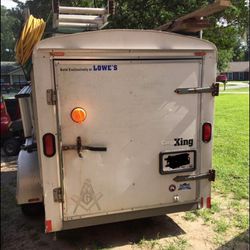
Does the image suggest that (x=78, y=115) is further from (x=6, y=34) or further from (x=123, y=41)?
(x=6, y=34)

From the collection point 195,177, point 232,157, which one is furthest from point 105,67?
point 232,157

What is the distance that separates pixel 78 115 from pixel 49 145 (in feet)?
1.40

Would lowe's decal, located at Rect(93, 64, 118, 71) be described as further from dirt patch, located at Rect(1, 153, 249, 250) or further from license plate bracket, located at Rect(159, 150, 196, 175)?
dirt patch, located at Rect(1, 153, 249, 250)

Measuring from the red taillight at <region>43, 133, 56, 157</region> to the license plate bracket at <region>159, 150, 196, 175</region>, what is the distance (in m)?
1.17

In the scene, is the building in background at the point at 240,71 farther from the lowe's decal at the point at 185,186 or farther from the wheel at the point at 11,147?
the lowe's decal at the point at 185,186

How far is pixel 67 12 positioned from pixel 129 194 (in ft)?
8.38

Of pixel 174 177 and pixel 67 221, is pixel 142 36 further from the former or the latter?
pixel 67 221

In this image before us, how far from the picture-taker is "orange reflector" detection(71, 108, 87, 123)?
12.6ft

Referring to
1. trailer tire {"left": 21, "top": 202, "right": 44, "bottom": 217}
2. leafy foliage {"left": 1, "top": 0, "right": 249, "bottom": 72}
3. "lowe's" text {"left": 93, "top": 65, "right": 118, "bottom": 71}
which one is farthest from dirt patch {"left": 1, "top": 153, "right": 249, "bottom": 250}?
leafy foliage {"left": 1, "top": 0, "right": 249, "bottom": 72}

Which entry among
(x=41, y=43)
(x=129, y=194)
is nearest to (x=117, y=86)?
(x=41, y=43)

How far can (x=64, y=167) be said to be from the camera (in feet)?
13.0

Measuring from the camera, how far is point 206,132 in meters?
4.38

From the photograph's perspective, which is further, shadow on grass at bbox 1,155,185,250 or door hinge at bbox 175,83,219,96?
shadow on grass at bbox 1,155,185,250

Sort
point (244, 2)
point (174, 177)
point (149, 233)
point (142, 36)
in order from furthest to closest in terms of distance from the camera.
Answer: point (244, 2) → point (149, 233) → point (174, 177) → point (142, 36)
